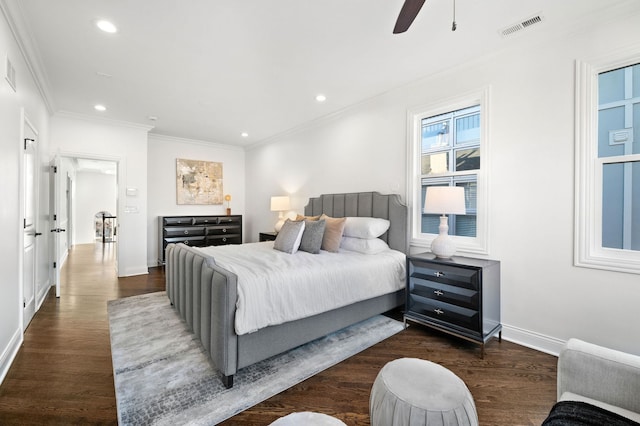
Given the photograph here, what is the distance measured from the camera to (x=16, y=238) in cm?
246

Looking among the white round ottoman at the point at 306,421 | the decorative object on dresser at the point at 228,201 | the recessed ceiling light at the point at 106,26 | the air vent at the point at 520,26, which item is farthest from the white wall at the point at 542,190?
the decorative object on dresser at the point at 228,201

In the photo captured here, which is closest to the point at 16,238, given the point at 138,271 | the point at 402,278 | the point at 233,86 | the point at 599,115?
the point at 233,86

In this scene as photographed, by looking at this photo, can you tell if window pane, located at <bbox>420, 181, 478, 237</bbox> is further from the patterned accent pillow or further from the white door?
the white door

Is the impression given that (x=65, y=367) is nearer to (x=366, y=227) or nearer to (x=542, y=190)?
(x=366, y=227)

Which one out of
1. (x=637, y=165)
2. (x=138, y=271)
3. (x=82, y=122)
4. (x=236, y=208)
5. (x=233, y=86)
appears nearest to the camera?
(x=637, y=165)

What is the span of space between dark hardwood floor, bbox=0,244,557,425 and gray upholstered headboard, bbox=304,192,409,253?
1.03 metres

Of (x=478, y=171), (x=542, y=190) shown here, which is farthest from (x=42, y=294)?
(x=542, y=190)

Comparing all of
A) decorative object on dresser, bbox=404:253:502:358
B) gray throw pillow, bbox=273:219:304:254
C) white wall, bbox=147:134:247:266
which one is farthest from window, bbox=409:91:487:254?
white wall, bbox=147:134:247:266

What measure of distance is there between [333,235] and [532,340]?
82.7 inches

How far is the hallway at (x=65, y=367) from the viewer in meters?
1.68

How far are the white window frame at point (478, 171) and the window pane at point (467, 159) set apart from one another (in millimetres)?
127

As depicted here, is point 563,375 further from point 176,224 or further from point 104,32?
point 176,224

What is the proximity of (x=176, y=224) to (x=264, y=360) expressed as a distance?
4192 millimetres

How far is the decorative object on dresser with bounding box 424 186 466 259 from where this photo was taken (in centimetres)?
266
